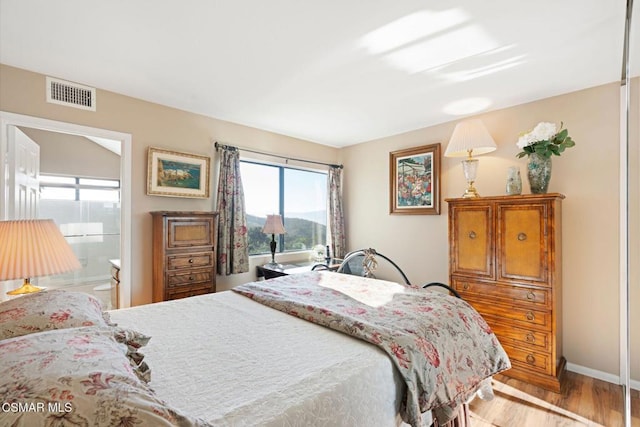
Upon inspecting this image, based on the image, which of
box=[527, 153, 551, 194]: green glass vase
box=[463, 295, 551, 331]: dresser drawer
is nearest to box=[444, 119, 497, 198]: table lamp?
box=[527, 153, 551, 194]: green glass vase

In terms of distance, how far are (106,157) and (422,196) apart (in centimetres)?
528

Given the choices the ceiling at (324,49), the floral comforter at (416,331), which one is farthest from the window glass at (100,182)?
the floral comforter at (416,331)

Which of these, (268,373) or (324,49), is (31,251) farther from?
(324,49)

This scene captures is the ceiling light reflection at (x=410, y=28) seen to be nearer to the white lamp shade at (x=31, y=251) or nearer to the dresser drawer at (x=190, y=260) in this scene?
the white lamp shade at (x=31, y=251)

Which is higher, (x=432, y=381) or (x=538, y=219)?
(x=538, y=219)

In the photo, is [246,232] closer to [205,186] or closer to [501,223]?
[205,186]

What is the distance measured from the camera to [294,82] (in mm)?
2568

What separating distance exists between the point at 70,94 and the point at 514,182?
12.9ft

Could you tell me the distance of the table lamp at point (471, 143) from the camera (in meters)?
2.87

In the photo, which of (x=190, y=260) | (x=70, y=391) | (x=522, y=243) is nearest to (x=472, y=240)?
(x=522, y=243)

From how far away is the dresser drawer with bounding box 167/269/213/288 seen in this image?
2803 millimetres

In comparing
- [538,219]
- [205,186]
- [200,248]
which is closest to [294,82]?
[205,186]

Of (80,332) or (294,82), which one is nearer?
(80,332)

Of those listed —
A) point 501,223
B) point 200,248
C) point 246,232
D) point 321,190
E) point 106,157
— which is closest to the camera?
point 501,223
